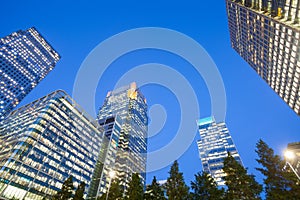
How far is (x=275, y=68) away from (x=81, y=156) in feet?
315

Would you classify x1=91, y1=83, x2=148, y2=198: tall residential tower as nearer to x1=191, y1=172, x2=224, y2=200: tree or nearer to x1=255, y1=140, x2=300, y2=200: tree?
x1=191, y1=172, x2=224, y2=200: tree

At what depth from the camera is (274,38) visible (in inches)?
2420

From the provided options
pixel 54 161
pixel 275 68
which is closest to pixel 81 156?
pixel 54 161

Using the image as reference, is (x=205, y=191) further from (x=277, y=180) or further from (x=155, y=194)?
(x=277, y=180)

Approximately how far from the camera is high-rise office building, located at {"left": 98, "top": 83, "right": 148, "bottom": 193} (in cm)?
11319

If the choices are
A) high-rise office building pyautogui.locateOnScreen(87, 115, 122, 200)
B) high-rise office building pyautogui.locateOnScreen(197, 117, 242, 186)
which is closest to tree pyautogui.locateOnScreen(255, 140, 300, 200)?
high-rise office building pyautogui.locateOnScreen(87, 115, 122, 200)

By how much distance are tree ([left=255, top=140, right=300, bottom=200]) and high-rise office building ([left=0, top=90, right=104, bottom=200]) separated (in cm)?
6595

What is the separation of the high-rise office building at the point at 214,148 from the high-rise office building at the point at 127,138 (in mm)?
51036

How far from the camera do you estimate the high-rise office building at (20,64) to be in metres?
134

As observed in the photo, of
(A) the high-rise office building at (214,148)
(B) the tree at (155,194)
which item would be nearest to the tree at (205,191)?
(B) the tree at (155,194)

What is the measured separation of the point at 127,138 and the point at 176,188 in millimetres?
117041

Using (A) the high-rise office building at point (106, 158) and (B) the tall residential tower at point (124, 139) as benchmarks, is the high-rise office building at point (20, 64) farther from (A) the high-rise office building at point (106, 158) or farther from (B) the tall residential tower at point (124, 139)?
(A) the high-rise office building at point (106, 158)

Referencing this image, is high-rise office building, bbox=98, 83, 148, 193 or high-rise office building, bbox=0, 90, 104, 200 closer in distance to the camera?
high-rise office building, bbox=0, 90, 104, 200

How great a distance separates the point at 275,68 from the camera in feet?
227
